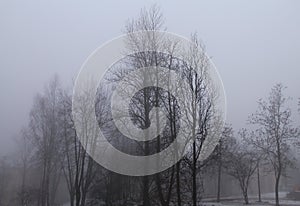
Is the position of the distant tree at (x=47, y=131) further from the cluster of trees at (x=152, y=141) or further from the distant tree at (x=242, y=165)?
the distant tree at (x=242, y=165)

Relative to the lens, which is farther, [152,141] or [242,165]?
[242,165]

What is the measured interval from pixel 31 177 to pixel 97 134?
3307 centimetres

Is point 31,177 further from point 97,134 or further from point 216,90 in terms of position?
point 216,90

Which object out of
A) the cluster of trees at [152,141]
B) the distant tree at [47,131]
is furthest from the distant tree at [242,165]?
the distant tree at [47,131]

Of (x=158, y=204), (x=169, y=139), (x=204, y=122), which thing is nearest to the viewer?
(x=204, y=122)

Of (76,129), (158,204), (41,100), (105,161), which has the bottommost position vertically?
(158,204)

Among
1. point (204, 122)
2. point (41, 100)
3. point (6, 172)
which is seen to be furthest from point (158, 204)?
point (6, 172)

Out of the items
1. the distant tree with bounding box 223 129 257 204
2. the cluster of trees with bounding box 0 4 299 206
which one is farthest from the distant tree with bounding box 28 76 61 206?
the distant tree with bounding box 223 129 257 204

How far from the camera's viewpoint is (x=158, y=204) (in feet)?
54.7

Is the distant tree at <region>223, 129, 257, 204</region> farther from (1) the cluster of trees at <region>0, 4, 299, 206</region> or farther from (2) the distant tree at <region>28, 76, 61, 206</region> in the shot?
(2) the distant tree at <region>28, 76, 61, 206</region>

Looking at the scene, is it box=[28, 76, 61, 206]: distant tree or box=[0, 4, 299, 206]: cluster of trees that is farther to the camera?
box=[28, 76, 61, 206]: distant tree

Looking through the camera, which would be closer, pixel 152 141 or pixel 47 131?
pixel 152 141

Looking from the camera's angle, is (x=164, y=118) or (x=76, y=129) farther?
(x=76, y=129)

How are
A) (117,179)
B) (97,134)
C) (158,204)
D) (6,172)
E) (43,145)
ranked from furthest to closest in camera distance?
(6,172) → (43,145) → (117,179) → (97,134) → (158,204)
